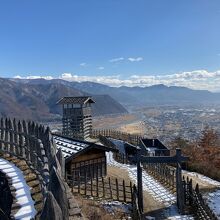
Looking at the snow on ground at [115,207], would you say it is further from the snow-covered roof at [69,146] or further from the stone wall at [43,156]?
the stone wall at [43,156]

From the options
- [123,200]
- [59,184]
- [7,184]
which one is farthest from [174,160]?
[59,184]

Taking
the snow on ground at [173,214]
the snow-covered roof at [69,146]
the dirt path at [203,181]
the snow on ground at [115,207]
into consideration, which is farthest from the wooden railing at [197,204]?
the snow-covered roof at [69,146]

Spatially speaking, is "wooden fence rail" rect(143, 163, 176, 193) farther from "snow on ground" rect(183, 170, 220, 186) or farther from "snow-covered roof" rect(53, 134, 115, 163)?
"snow-covered roof" rect(53, 134, 115, 163)

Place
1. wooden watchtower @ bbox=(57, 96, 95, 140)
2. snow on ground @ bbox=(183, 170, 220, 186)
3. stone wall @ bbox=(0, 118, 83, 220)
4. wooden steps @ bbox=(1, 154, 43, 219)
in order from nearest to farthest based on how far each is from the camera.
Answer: stone wall @ bbox=(0, 118, 83, 220)
wooden steps @ bbox=(1, 154, 43, 219)
snow on ground @ bbox=(183, 170, 220, 186)
wooden watchtower @ bbox=(57, 96, 95, 140)

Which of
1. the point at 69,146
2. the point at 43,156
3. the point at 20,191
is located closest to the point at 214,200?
the point at 69,146

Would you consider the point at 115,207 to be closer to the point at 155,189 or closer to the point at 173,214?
the point at 173,214

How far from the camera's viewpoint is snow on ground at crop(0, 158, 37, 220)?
792cm

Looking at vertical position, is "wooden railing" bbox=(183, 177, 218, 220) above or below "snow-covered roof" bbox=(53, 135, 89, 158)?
below

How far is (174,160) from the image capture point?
17.0 metres

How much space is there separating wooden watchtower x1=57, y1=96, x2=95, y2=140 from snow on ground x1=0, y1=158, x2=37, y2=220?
22.7 m

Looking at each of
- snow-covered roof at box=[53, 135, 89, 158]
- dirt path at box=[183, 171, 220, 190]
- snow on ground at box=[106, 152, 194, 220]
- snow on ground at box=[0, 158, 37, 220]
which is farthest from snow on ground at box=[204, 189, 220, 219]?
snow on ground at box=[0, 158, 37, 220]

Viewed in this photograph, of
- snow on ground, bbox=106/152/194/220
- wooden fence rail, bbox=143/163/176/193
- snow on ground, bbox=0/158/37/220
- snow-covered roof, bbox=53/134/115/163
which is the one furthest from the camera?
wooden fence rail, bbox=143/163/176/193

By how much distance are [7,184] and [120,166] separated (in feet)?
54.5

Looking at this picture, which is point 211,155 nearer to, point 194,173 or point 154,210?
point 194,173
